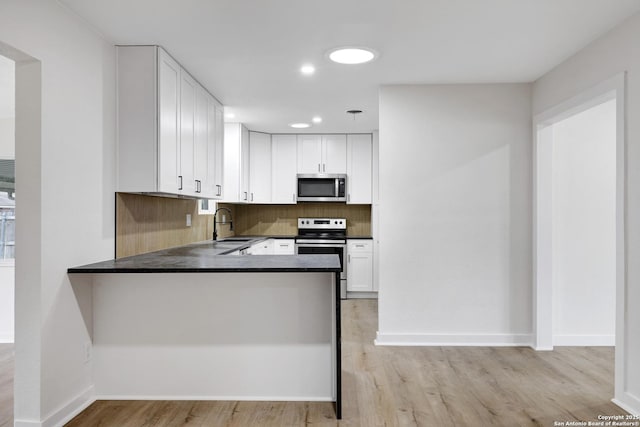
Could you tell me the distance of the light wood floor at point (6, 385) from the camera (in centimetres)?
243

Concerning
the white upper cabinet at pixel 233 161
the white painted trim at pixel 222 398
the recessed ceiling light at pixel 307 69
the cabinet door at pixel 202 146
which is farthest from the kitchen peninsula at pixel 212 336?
the white upper cabinet at pixel 233 161

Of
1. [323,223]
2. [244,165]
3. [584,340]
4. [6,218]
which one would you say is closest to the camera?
[584,340]

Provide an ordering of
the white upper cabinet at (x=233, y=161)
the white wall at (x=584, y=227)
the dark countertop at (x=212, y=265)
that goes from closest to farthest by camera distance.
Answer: the dark countertop at (x=212, y=265)
the white wall at (x=584, y=227)
the white upper cabinet at (x=233, y=161)

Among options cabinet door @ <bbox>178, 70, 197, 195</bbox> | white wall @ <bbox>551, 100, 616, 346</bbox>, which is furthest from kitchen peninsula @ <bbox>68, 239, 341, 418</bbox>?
white wall @ <bbox>551, 100, 616, 346</bbox>

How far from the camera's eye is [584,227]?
148 inches

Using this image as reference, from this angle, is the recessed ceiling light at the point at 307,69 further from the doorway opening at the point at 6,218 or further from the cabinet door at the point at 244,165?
the doorway opening at the point at 6,218

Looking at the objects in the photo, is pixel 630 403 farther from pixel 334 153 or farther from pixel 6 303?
pixel 6 303

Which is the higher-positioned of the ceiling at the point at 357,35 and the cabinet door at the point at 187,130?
the ceiling at the point at 357,35

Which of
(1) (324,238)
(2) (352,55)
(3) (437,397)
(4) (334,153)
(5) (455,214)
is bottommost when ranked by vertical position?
(3) (437,397)

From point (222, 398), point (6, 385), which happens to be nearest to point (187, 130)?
point (222, 398)

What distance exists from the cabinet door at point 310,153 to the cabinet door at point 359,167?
420mm

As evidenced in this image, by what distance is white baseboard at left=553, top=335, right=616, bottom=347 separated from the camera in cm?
375

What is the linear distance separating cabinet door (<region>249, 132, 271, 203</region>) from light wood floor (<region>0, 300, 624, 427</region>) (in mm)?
3013

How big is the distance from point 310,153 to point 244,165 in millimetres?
982
